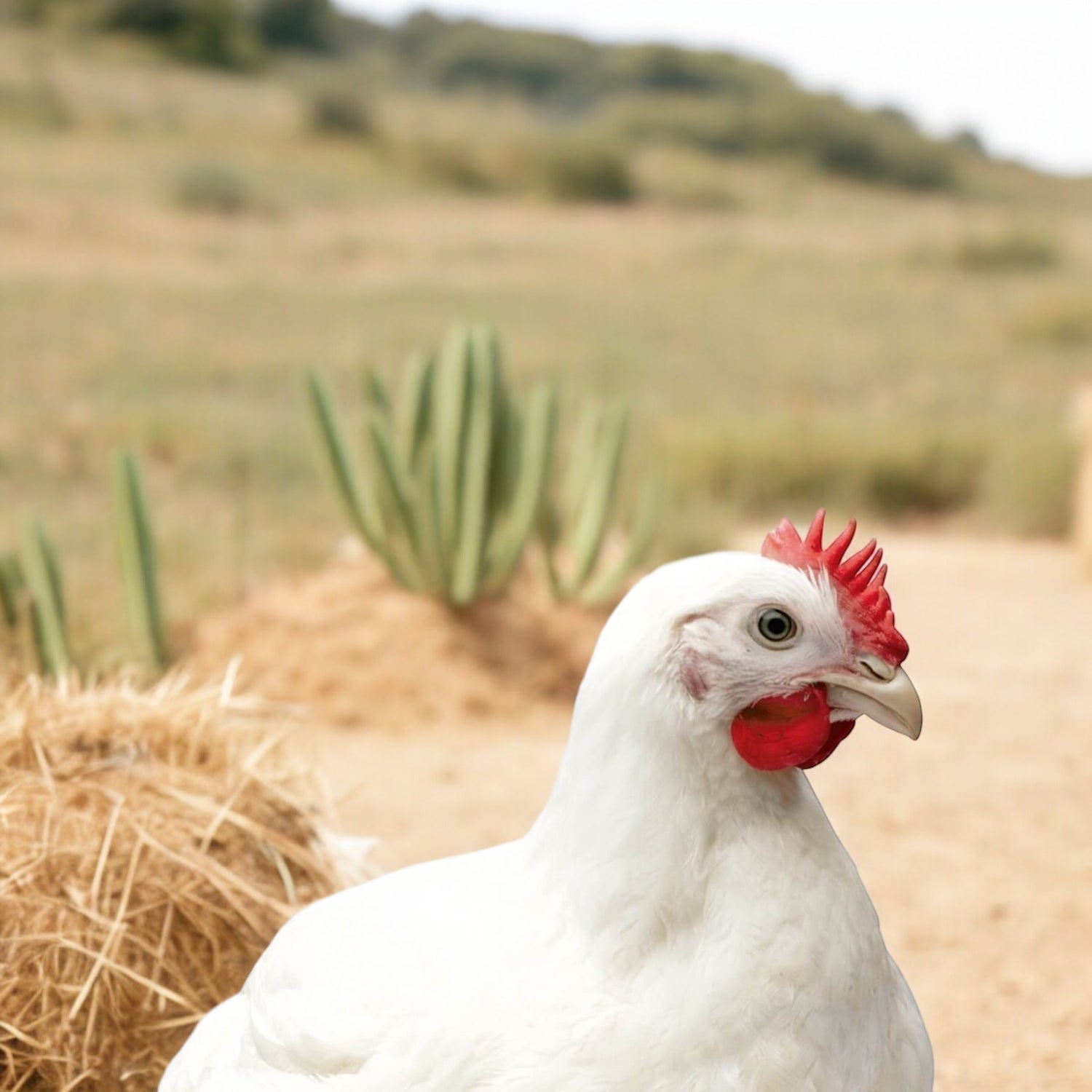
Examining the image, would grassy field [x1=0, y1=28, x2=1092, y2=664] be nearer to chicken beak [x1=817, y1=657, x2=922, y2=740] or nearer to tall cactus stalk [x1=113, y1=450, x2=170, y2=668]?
tall cactus stalk [x1=113, y1=450, x2=170, y2=668]

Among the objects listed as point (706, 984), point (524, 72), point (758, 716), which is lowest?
point (524, 72)

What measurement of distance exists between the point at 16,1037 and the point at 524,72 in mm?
67262

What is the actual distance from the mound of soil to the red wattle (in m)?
3.78

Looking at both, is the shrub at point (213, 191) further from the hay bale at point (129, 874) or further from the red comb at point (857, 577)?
the red comb at point (857, 577)

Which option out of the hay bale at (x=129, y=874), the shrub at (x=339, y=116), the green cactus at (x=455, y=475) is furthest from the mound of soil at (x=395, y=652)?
the shrub at (x=339, y=116)

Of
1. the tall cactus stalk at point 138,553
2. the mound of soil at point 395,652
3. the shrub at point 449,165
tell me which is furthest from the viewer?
the shrub at point 449,165

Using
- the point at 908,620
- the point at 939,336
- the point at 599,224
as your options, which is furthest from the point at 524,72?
the point at 908,620

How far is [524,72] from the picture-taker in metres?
65.5

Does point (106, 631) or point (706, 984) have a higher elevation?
point (706, 984)

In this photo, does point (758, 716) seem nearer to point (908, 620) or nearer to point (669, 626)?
point (669, 626)

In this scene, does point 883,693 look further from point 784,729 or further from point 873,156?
point 873,156

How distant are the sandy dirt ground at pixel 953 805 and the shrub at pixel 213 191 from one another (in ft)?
60.1

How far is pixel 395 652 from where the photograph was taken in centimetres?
Answer: 554

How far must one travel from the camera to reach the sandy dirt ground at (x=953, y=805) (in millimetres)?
3328
